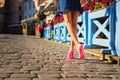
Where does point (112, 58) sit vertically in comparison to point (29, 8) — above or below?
below

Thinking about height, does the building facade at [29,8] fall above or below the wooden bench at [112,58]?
above

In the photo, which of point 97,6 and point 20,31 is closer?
point 97,6

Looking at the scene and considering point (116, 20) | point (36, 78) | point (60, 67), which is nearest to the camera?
point (36, 78)

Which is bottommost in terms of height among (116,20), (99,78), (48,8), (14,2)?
(99,78)

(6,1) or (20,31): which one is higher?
(6,1)

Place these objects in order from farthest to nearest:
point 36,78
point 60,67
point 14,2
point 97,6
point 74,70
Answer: point 14,2
point 97,6
point 60,67
point 74,70
point 36,78

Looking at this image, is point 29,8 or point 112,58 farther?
point 29,8

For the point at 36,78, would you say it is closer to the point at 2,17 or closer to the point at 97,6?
the point at 97,6

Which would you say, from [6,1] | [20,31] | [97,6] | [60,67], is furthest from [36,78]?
[6,1]

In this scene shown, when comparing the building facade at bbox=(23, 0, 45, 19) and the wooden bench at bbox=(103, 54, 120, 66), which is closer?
the wooden bench at bbox=(103, 54, 120, 66)

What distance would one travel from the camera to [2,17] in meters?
85.0

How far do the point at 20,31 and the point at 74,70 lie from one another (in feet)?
197

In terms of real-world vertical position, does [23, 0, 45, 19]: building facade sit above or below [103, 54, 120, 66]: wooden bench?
above

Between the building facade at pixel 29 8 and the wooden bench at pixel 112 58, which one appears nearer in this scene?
the wooden bench at pixel 112 58
